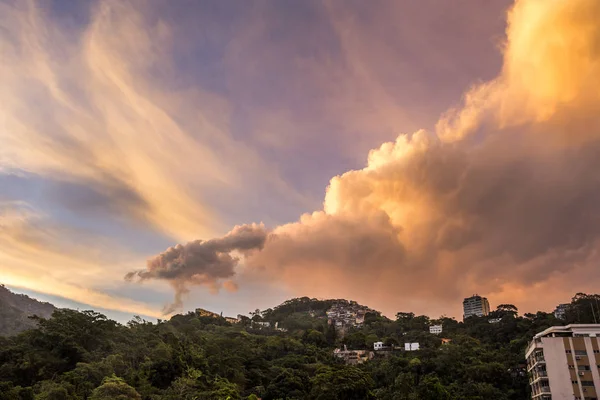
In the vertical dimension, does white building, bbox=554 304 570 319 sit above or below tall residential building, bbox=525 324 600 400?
above

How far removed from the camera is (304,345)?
89.8 m

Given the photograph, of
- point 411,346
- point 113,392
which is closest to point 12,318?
point 113,392

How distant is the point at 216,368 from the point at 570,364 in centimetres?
4435

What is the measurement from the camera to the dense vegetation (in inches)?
1953

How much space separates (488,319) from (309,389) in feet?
229

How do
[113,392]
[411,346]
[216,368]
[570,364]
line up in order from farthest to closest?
[411,346]
[216,368]
[570,364]
[113,392]

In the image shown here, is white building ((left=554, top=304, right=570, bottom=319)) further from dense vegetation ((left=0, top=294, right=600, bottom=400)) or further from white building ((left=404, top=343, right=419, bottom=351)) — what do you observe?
white building ((left=404, top=343, right=419, bottom=351))

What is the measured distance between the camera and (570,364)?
159 feet

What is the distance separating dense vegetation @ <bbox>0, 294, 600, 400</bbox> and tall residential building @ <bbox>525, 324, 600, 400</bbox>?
7235mm

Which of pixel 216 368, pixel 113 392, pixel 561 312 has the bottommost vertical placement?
pixel 113 392

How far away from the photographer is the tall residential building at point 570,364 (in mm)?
47125

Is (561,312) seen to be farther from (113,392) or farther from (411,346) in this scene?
(113,392)

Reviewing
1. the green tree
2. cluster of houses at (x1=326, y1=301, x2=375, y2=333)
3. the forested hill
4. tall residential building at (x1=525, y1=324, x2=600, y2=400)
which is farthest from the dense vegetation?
cluster of houses at (x1=326, y1=301, x2=375, y2=333)

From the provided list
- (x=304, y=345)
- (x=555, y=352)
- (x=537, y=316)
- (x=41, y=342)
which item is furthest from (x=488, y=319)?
(x=41, y=342)
